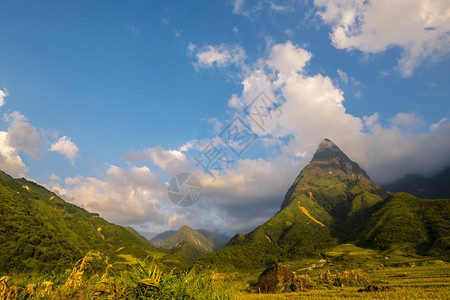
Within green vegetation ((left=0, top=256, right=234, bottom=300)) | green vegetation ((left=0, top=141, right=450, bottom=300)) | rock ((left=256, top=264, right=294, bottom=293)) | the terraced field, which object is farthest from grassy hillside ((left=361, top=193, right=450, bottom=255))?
green vegetation ((left=0, top=256, right=234, bottom=300))

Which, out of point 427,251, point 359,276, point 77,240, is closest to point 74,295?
point 359,276

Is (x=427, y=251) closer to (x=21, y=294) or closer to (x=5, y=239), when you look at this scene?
(x=21, y=294)

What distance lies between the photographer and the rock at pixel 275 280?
39.1 meters

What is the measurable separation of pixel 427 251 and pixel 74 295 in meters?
189

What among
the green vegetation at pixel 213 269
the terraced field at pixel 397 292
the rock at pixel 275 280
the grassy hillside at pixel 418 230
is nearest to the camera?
the green vegetation at pixel 213 269

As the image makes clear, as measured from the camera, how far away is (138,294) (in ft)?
13.4

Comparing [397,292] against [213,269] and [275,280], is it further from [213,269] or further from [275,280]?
[213,269]

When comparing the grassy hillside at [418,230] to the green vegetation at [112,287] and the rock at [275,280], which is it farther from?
the green vegetation at [112,287]

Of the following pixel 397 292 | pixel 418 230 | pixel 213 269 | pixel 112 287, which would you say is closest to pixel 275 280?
pixel 397 292

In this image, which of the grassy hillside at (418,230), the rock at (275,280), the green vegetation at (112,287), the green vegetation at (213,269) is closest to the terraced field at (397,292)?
the green vegetation at (213,269)

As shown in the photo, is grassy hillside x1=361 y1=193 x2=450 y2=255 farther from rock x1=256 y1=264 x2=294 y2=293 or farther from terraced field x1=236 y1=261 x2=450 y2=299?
rock x1=256 y1=264 x2=294 y2=293

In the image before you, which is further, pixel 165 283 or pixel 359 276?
pixel 359 276

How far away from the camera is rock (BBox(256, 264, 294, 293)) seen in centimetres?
3906

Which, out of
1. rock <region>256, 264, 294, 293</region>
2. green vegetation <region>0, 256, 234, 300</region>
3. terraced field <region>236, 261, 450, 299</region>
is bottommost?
rock <region>256, 264, 294, 293</region>
